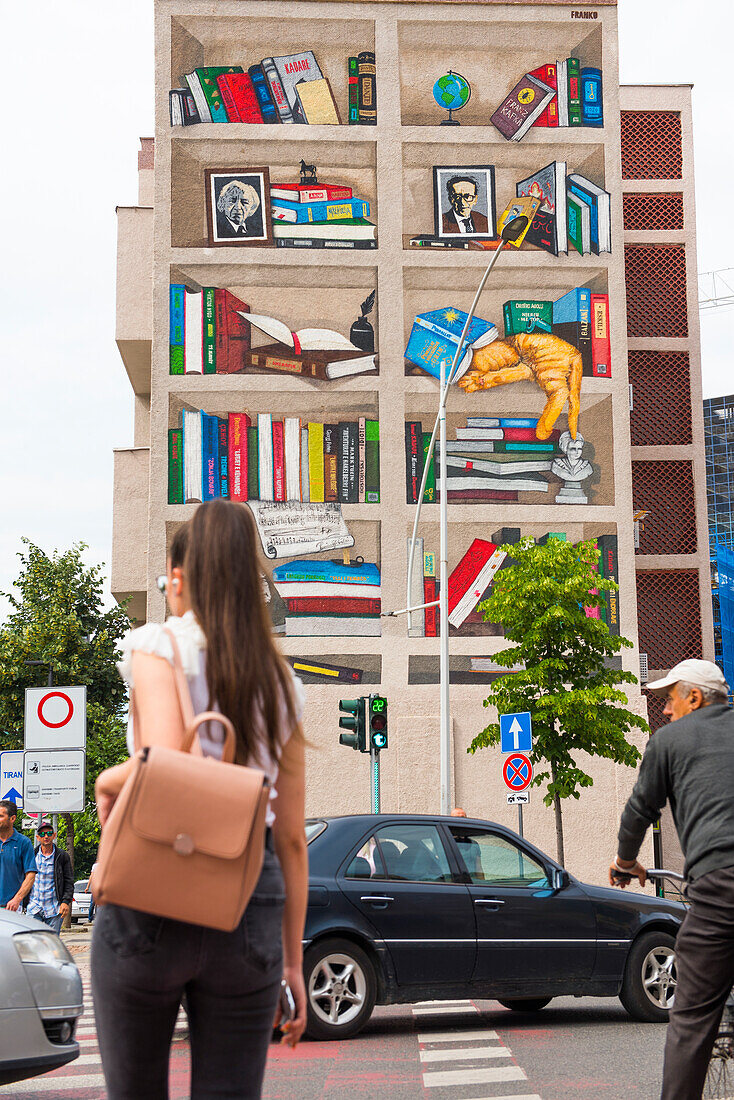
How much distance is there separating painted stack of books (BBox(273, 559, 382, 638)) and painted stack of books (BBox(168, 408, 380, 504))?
66.2 inches

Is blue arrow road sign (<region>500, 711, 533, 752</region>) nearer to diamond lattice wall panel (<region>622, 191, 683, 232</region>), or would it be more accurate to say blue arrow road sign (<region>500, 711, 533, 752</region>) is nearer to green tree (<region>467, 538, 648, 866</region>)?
green tree (<region>467, 538, 648, 866</region>)

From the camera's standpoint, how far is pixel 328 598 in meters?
32.5

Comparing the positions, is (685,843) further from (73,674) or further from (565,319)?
(73,674)

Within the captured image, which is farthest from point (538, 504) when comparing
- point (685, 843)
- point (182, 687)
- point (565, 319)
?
point (182, 687)

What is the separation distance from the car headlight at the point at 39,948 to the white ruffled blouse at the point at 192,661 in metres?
4.46

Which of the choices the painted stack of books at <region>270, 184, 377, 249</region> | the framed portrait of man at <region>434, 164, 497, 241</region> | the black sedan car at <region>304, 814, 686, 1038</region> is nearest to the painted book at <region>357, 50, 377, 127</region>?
the painted stack of books at <region>270, 184, 377, 249</region>

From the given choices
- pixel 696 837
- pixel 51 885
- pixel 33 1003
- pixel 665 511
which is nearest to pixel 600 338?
pixel 665 511

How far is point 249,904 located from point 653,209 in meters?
40.8

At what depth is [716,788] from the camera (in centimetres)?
527

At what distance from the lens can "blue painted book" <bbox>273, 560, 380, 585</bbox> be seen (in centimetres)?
3253

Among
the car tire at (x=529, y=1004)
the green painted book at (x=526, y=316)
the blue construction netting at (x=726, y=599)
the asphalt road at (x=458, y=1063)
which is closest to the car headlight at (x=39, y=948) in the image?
the asphalt road at (x=458, y=1063)

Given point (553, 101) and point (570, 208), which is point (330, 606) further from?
point (553, 101)

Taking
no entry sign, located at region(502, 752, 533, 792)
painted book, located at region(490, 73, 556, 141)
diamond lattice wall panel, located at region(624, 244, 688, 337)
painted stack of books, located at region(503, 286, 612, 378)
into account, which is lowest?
no entry sign, located at region(502, 752, 533, 792)

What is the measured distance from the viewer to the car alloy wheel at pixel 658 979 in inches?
420
